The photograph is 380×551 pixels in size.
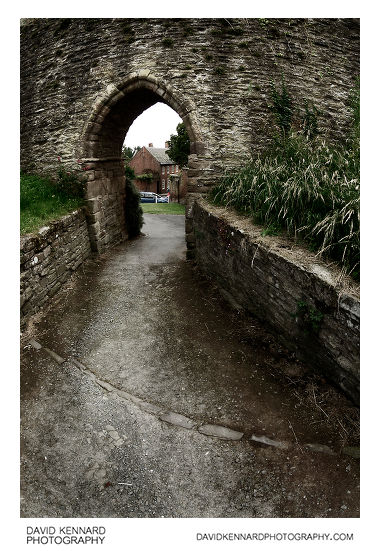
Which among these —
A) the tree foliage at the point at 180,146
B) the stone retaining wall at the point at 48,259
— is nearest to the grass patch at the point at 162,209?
the tree foliage at the point at 180,146

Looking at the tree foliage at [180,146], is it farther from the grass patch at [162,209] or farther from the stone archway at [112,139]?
the stone archway at [112,139]

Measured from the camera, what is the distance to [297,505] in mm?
2494

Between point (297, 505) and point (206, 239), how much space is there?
15.1ft

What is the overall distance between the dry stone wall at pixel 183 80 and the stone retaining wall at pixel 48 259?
3.44 ft

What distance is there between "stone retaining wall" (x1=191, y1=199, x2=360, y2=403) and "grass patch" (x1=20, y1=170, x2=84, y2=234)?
322cm

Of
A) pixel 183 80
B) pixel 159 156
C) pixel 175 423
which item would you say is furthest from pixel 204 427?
pixel 159 156

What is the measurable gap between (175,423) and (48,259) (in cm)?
372

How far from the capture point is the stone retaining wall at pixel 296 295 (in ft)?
9.79

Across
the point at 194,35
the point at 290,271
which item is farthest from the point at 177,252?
the point at 290,271

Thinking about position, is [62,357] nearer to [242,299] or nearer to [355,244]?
[242,299]

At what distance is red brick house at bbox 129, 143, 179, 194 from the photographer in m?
41.4

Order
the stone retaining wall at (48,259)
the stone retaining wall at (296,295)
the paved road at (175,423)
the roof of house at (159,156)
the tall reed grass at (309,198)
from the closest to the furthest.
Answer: the paved road at (175,423) < the stone retaining wall at (296,295) < the tall reed grass at (309,198) < the stone retaining wall at (48,259) < the roof of house at (159,156)

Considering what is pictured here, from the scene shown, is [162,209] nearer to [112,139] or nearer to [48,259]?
[112,139]

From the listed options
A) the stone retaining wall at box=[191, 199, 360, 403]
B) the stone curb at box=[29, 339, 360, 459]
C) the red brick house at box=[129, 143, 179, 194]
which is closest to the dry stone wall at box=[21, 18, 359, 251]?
the stone retaining wall at box=[191, 199, 360, 403]
